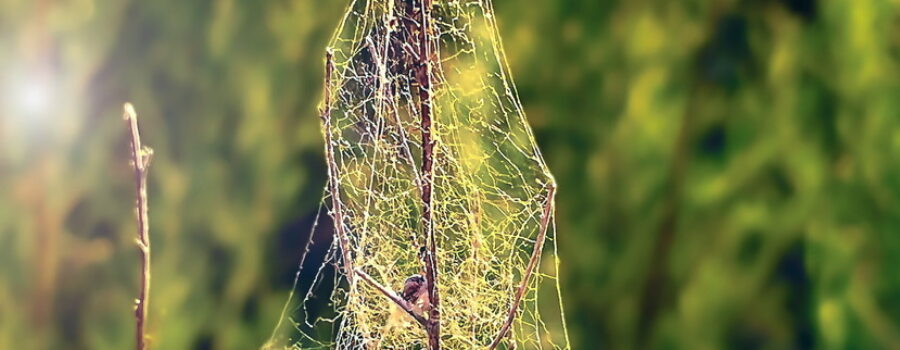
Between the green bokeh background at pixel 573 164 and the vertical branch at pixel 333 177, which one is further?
the green bokeh background at pixel 573 164

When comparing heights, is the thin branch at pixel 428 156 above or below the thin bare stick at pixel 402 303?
above

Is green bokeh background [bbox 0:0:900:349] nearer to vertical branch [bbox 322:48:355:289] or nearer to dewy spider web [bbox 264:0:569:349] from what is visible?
dewy spider web [bbox 264:0:569:349]

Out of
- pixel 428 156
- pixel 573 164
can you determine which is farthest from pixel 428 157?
pixel 573 164

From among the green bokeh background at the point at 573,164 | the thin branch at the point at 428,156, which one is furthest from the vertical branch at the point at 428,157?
the green bokeh background at the point at 573,164

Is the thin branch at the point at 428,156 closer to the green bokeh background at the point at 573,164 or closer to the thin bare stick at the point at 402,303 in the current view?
the thin bare stick at the point at 402,303

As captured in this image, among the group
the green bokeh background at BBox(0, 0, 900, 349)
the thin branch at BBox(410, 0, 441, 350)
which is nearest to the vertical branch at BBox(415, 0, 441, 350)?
the thin branch at BBox(410, 0, 441, 350)

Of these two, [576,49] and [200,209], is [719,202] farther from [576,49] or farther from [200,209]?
[200,209]
